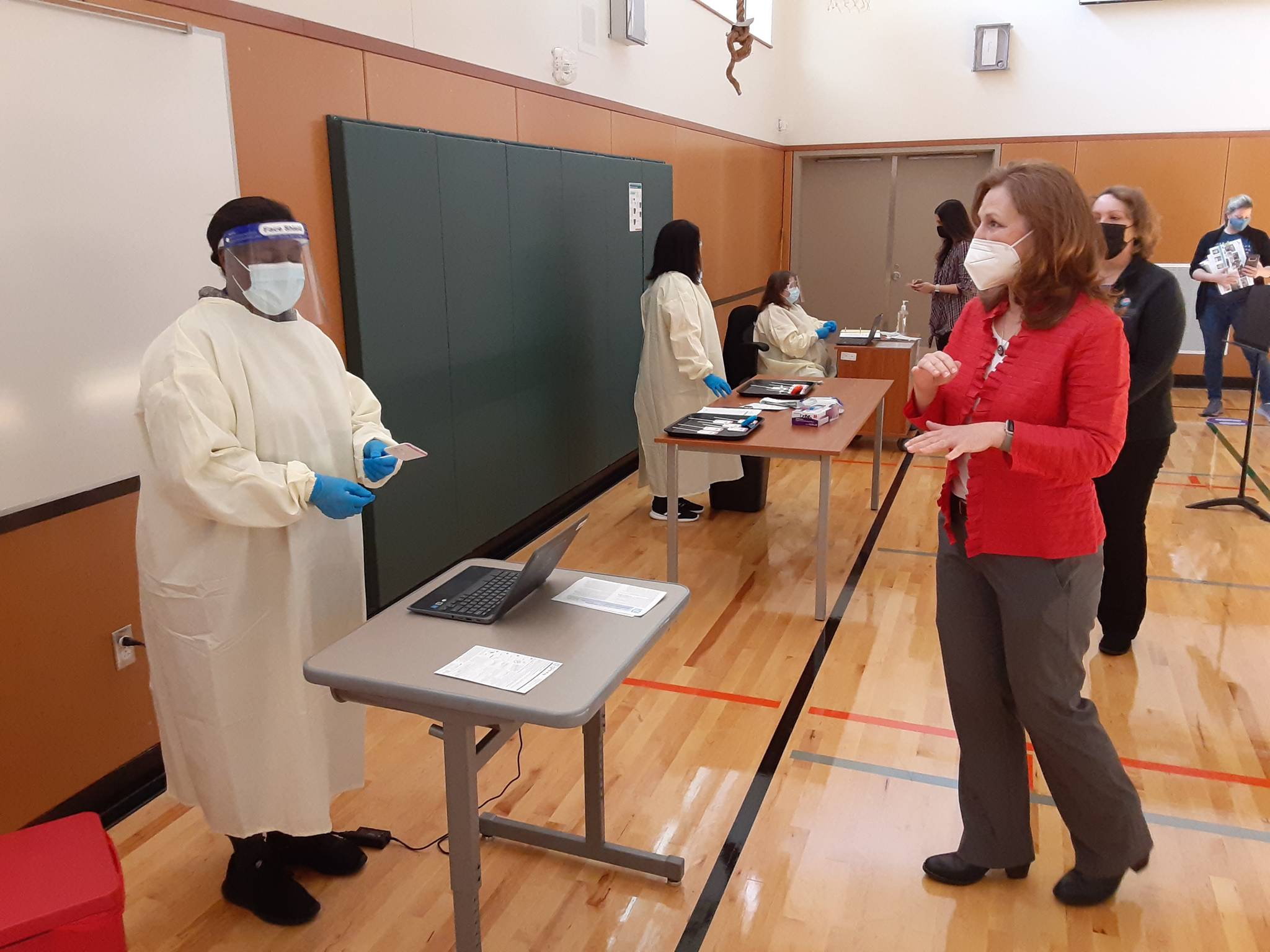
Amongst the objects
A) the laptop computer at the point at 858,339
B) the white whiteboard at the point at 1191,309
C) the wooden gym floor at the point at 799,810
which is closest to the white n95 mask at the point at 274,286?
the wooden gym floor at the point at 799,810

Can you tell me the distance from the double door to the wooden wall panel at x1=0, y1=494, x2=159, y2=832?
7549 mm

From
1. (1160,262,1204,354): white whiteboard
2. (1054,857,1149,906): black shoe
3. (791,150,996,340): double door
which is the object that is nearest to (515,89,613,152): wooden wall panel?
(1054,857,1149,906): black shoe

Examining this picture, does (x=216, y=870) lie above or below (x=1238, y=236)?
below

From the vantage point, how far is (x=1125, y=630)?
3.33 meters

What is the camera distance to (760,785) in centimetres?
263

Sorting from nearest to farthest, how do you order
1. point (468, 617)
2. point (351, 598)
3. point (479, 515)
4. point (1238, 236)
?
point (468, 617)
point (351, 598)
point (479, 515)
point (1238, 236)

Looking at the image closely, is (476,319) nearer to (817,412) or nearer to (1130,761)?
(817,412)

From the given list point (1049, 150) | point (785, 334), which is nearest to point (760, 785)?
point (785, 334)

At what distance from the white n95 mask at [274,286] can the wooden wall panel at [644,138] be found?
12.0 ft

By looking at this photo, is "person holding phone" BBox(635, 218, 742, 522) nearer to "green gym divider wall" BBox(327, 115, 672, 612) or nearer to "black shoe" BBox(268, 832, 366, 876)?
"green gym divider wall" BBox(327, 115, 672, 612)

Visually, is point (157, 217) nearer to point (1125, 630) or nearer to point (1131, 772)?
point (1131, 772)

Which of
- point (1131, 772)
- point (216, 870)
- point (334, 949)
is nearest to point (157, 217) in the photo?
point (216, 870)

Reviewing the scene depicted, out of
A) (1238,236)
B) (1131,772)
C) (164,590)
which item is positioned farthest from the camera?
(1238,236)

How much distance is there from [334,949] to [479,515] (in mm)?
2267
